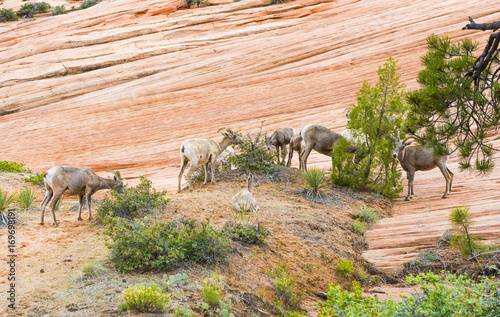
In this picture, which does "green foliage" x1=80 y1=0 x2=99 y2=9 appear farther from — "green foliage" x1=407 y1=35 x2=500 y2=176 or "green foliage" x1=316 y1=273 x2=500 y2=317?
"green foliage" x1=316 y1=273 x2=500 y2=317

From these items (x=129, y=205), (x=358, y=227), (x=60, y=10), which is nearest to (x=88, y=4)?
(x=60, y=10)

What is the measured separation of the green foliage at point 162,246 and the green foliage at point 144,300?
967 millimetres

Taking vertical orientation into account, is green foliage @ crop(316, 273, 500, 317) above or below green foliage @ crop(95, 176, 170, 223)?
below

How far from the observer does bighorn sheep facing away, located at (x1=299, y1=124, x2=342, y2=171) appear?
1334 centimetres

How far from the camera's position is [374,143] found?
1223 cm

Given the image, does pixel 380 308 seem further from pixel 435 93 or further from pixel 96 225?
pixel 96 225

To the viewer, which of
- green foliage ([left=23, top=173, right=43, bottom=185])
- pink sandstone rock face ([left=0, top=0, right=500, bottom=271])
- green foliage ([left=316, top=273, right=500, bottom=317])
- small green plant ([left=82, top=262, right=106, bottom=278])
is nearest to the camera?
green foliage ([left=316, top=273, right=500, bottom=317])

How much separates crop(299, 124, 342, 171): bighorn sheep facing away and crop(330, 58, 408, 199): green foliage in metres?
0.76

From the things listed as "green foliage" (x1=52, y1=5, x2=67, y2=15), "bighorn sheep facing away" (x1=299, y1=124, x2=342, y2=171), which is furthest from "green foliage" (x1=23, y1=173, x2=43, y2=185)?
"green foliage" (x1=52, y1=5, x2=67, y2=15)

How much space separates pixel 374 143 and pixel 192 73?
46.8 feet

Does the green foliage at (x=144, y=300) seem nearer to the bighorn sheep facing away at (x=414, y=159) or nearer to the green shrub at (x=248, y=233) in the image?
the green shrub at (x=248, y=233)

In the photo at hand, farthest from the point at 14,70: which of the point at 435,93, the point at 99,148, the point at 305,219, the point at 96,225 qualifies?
the point at 435,93

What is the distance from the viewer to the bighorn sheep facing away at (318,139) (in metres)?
13.3

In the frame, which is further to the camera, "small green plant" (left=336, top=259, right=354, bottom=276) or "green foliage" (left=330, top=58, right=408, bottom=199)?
"green foliage" (left=330, top=58, right=408, bottom=199)
